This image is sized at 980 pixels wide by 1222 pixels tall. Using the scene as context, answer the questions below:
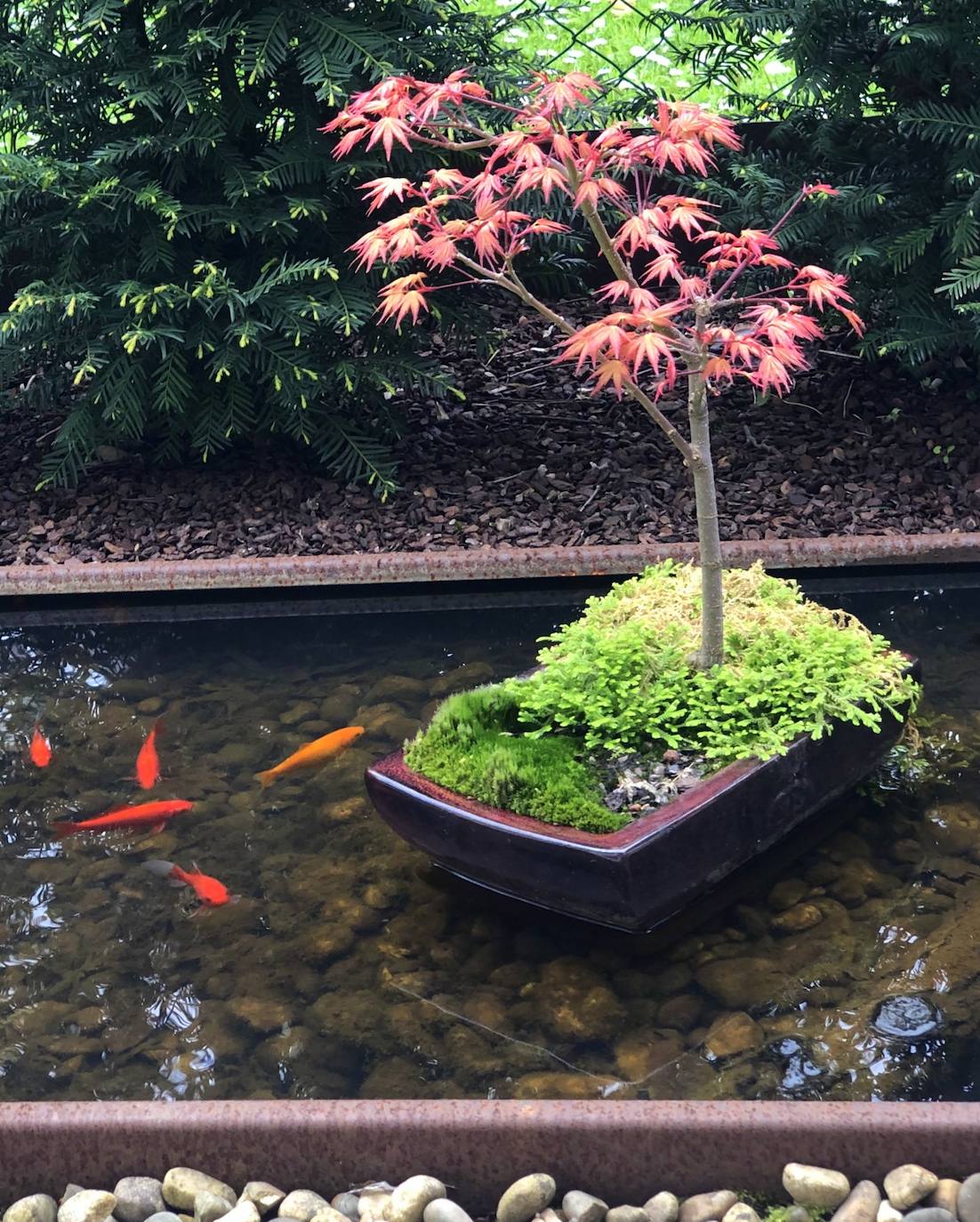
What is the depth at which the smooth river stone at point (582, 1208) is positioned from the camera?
1.99m

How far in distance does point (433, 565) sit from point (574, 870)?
2.13 metres

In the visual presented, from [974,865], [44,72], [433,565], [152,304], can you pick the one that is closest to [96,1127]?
[974,865]

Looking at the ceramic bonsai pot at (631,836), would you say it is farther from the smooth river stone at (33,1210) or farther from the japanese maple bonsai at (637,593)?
the smooth river stone at (33,1210)

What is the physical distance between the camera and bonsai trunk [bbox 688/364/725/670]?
112 inches

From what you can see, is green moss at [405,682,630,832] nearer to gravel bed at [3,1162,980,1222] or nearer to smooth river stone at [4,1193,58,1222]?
gravel bed at [3,1162,980,1222]

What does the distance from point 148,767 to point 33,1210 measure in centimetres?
165

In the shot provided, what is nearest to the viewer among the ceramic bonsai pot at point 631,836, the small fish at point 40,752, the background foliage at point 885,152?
the ceramic bonsai pot at point 631,836

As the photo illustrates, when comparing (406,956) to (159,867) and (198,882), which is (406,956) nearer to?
(198,882)

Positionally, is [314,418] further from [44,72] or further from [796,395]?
[796,395]

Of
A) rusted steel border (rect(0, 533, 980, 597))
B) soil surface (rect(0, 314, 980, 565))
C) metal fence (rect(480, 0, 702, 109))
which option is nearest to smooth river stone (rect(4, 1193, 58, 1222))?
rusted steel border (rect(0, 533, 980, 597))

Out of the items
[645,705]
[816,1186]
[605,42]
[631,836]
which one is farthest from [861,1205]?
[605,42]

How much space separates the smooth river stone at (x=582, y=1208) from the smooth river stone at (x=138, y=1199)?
2.26 ft

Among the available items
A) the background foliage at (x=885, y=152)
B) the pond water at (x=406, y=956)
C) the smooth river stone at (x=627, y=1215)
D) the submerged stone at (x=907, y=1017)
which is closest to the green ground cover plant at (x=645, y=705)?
the pond water at (x=406, y=956)

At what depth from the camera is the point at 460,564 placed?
179 inches
